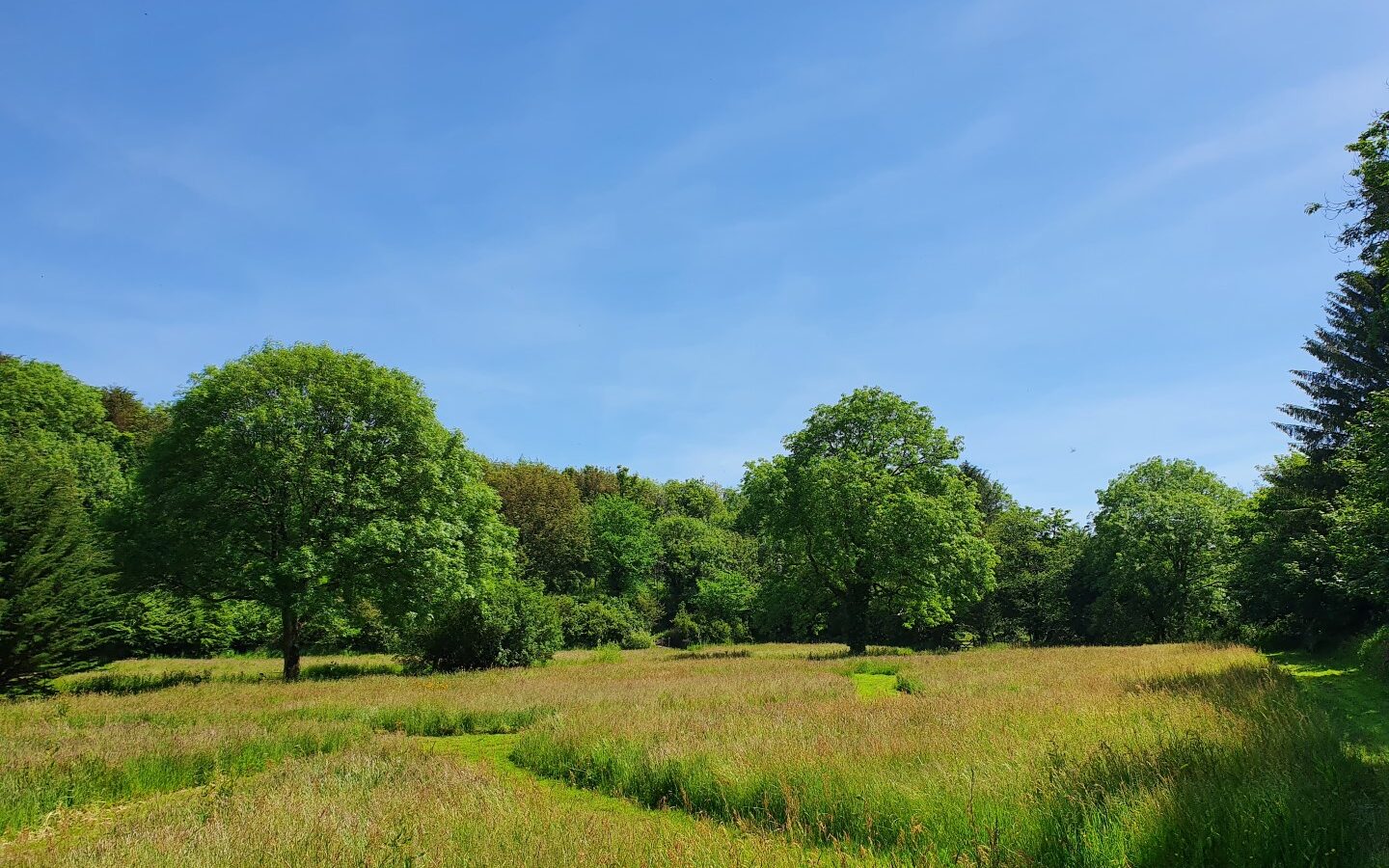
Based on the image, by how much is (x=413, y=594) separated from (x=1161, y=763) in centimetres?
2116

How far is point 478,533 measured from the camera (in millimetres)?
25641

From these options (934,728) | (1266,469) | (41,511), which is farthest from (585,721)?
(1266,469)

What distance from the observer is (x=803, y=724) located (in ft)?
33.6

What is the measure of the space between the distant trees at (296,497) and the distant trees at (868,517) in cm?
A: 1533

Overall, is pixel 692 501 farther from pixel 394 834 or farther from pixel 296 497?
pixel 394 834

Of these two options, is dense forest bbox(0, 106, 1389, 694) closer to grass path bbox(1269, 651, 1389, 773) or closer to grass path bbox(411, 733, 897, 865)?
grass path bbox(1269, 651, 1389, 773)

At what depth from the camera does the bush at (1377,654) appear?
1702cm

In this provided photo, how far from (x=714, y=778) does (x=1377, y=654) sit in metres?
21.8

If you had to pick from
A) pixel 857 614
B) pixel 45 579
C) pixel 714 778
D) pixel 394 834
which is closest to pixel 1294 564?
pixel 857 614

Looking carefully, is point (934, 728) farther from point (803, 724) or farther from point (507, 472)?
point (507, 472)

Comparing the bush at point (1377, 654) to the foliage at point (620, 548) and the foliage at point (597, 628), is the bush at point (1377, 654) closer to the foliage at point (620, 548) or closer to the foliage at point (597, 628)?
the foliage at point (597, 628)

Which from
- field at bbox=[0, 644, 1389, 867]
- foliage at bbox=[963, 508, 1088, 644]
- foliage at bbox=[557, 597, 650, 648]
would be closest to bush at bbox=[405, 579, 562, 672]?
field at bbox=[0, 644, 1389, 867]

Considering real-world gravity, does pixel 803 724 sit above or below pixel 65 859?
below

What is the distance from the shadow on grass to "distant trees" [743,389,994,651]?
22.4 meters
